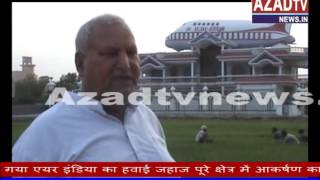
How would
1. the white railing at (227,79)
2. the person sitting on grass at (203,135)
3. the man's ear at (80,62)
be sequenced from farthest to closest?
1. the person sitting on grass at (203,135)
2. the white railing at (227,79)
3. the man's ear at (80,62)

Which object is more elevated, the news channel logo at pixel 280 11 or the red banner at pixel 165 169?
the news channel logo at pixel 280 11

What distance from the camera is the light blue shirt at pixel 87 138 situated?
1379mm

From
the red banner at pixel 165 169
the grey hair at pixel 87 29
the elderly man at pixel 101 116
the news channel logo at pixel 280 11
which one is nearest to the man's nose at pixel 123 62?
the elderly man at pixel 101 116

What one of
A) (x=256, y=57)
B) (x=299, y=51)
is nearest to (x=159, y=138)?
(x=256, y=57)

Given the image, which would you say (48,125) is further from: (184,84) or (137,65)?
(184,84)

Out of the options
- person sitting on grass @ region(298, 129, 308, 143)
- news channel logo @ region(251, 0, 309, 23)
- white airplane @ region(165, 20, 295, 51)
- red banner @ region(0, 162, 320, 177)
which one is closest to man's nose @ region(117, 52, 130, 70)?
red banner @ region(0, 162, 320, 177)

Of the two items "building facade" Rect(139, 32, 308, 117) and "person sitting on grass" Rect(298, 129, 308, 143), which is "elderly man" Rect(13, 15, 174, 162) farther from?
"person sitting on grass" Rect(298, 129, 308, 143)

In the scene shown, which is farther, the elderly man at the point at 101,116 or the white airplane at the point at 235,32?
the white airplane at the point at 235,32

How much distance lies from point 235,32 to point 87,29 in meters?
0.72

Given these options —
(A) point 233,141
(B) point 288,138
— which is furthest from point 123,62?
(B) point 288,138

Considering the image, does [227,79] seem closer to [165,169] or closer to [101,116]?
[165,169]

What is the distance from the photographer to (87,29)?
1449 mm

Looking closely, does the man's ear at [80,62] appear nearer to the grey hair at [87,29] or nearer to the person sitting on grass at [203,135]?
the grey hair at [87,29]

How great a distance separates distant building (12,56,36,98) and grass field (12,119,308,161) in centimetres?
63
